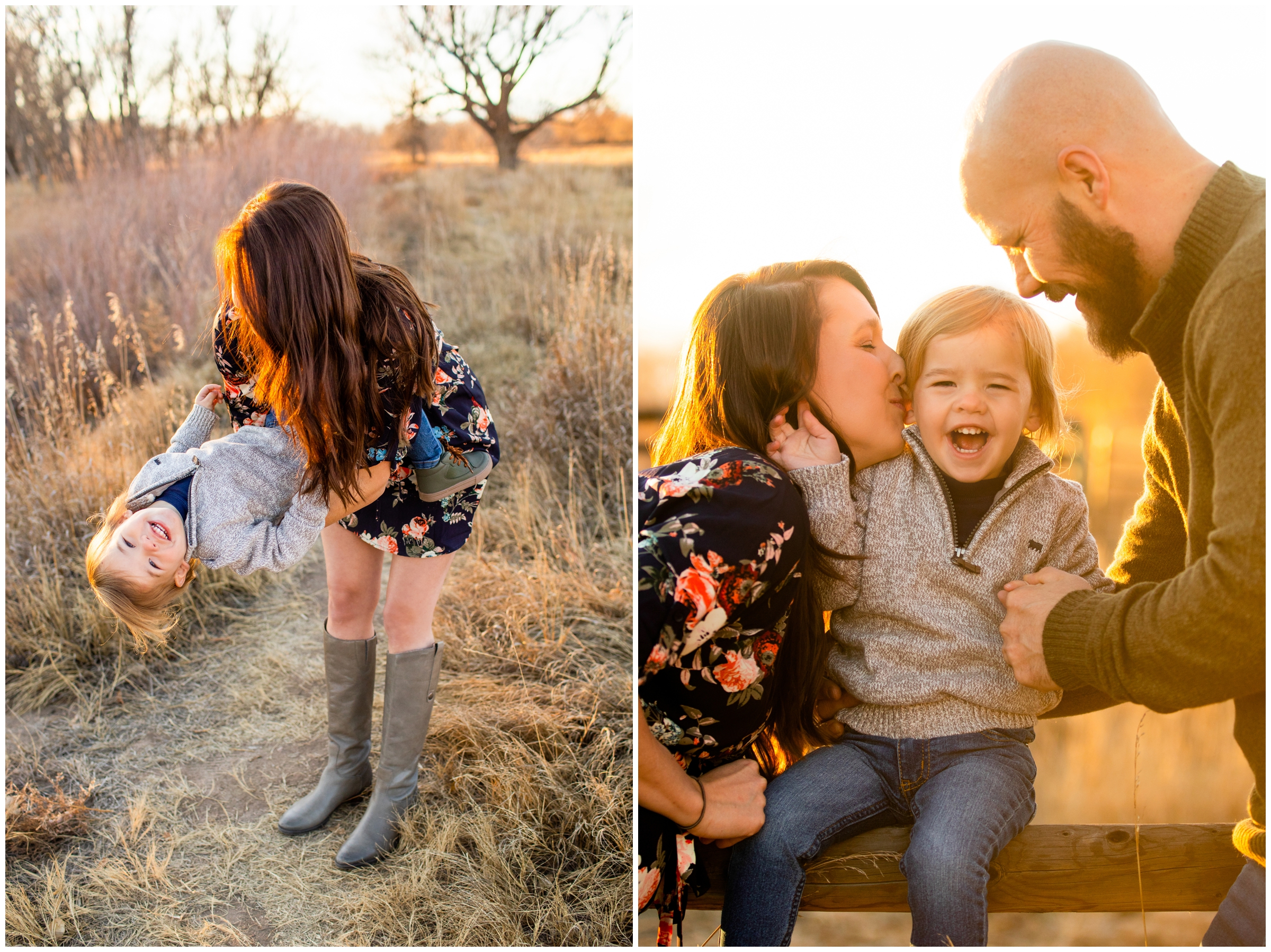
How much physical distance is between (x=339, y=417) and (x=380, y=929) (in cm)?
130

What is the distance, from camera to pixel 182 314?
5.09 m

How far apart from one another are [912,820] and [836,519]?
2.07 ft

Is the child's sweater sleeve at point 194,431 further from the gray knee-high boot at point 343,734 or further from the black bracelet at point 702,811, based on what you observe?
the black bracelet at point 702,811

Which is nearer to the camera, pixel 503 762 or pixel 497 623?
pixel 503 762

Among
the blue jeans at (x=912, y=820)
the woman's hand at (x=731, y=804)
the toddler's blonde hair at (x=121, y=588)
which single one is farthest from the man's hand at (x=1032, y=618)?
the toddler's blonde hair at (x=121, y=588)

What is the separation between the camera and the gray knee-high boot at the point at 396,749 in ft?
7.43

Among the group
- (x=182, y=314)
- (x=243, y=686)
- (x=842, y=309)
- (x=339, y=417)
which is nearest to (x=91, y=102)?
(x=182, y=314)

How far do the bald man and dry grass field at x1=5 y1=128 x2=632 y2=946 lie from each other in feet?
4.44

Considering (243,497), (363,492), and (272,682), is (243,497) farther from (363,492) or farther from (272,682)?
(272,682)

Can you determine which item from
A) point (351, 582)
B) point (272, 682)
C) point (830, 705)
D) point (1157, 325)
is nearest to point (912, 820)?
point (830, 705)

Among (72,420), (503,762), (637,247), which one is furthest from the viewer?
(72,420)

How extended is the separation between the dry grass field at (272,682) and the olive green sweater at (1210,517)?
4.50 feet

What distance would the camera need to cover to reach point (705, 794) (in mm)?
1651

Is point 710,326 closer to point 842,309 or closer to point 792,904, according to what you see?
point 842,309
